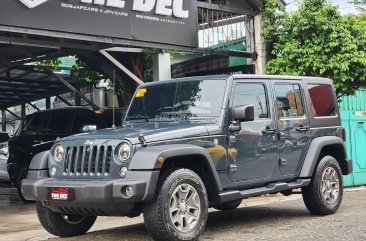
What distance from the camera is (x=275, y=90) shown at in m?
7.65

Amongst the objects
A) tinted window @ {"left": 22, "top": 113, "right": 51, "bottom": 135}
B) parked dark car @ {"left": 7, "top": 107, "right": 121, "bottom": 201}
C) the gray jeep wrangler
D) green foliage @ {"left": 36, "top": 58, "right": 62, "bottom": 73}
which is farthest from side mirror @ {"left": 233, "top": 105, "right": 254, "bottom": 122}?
green foliage @ {"left": 36, "top": 58, "right": 62, "bottom": 73}

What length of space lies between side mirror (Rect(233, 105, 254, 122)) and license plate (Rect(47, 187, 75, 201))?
2123 millimetres

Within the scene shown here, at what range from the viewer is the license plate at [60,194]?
576 centimetres

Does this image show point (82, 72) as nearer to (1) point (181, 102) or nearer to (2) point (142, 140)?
(1) point (181, 102)

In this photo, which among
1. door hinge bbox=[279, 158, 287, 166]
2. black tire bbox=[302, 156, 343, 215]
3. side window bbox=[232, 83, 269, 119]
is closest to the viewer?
side window bbox=[232, 83, 269, 119]

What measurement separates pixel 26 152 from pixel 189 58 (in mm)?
5844

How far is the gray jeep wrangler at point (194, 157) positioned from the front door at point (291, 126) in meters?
0.01

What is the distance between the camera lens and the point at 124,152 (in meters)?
5.75

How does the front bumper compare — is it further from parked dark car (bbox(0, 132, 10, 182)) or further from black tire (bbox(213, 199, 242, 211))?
parked dark car (bbox(0, 132, 10, 182))

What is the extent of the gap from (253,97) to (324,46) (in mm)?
5785

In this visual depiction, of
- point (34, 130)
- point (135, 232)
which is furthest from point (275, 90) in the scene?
point (34, 130)

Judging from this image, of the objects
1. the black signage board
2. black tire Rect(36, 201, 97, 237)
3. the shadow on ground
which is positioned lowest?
the shadow on ground

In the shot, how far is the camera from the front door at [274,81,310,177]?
745 centimetres

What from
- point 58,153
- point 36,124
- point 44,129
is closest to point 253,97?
point 58,153
